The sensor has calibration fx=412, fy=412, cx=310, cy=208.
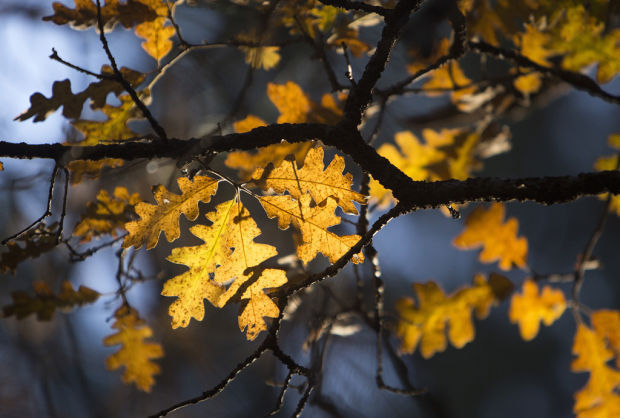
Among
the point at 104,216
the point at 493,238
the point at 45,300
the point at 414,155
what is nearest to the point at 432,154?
the point at 414,155

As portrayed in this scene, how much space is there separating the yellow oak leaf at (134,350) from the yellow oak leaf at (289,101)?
951 millimetres

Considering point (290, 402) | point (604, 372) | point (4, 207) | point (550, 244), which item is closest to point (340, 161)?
point (604, 372)

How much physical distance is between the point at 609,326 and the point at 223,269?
5.68 feet

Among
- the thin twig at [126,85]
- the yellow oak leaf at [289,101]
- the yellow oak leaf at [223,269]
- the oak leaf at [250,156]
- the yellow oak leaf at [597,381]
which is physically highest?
the yellow oak leaf at [289,101]

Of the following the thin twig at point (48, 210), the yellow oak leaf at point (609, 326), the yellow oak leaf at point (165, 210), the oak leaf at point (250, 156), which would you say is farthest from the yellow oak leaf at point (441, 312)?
the thin twig at point (48, 210)

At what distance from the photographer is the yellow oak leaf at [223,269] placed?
2.98 feet

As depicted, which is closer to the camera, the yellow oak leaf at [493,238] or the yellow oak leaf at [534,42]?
the yellow oak leaf at [534,42]

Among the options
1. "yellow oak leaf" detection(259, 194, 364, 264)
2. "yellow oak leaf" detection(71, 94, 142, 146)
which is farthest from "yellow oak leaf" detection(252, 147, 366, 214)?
"yellow oak leaf" detection(71, 94, 142, 146)

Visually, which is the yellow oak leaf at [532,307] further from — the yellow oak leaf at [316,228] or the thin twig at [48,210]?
the thin twig at [48,210]

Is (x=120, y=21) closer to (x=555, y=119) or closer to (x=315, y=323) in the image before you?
(x=315, y=323)

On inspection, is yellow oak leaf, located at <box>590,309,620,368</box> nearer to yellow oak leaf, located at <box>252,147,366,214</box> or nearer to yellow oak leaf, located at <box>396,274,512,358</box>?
yellow oak leaf, located at <box>396,274,512,358</box>

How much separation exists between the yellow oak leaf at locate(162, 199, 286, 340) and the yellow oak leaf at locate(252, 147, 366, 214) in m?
0.11

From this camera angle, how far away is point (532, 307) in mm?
1865

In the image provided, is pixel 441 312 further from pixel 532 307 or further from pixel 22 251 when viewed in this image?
pixel 22 251
